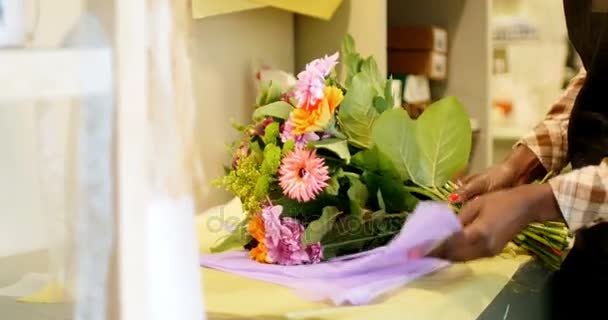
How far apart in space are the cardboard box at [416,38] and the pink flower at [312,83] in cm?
78

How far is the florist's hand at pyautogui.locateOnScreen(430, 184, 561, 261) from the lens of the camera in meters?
0.73

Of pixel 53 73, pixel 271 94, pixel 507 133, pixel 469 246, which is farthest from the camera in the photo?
pixel 507 133

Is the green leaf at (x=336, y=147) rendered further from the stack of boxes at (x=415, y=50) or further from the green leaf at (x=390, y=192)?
the stack of boxes at (x=415, y=50)

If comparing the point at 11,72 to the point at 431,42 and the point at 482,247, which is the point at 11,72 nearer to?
the point at 482,247

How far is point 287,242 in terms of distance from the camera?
0.83 m

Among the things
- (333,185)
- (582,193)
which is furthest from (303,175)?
(582,193)

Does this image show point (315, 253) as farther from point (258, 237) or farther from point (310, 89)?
point (310, 89)

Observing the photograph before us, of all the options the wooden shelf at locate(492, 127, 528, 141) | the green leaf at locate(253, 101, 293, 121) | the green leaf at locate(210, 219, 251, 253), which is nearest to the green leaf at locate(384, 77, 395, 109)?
the green leaf at locate(253, 101, 293, 121)

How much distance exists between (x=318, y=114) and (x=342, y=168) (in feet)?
0.21

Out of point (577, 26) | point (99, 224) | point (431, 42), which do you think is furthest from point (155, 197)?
point (431, 42)

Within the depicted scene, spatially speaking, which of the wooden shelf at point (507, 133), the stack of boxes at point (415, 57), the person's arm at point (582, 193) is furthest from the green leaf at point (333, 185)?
the wooden shelf at point (507, 133)

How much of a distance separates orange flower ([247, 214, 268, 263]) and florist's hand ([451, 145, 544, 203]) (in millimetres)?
249

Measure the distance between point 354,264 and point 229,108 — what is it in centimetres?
52

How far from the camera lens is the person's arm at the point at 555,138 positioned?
100 centimetres
